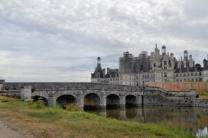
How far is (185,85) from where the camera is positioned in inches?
2384

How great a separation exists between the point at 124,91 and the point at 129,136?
140 feet

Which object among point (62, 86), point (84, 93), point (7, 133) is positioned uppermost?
point (62, 86)

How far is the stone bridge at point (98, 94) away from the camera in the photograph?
128 feet

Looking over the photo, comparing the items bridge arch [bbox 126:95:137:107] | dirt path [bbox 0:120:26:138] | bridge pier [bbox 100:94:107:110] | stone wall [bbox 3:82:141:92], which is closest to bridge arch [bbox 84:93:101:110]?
bridge pier [bbox 100:94:107:110]

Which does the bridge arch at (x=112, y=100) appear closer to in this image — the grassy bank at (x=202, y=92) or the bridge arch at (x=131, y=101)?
the bridge arch at (x=131, y=101)

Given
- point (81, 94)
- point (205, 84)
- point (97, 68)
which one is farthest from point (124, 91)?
point (97, 68)

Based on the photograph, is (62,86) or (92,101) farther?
(92,101)

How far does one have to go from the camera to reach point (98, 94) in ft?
158

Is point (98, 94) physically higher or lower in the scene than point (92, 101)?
higher

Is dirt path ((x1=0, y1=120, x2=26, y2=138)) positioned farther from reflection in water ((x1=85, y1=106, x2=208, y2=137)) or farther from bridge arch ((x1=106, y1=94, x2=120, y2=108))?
bridge arch ((x1=106, y1=94, x2=120, y2=108))

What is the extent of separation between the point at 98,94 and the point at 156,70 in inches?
1976

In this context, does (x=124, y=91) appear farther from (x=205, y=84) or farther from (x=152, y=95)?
(x=205, y=84)

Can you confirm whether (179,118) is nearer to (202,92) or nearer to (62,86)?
(62,86)

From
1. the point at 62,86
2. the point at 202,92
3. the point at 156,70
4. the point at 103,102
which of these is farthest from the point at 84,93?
the point at 156,70
